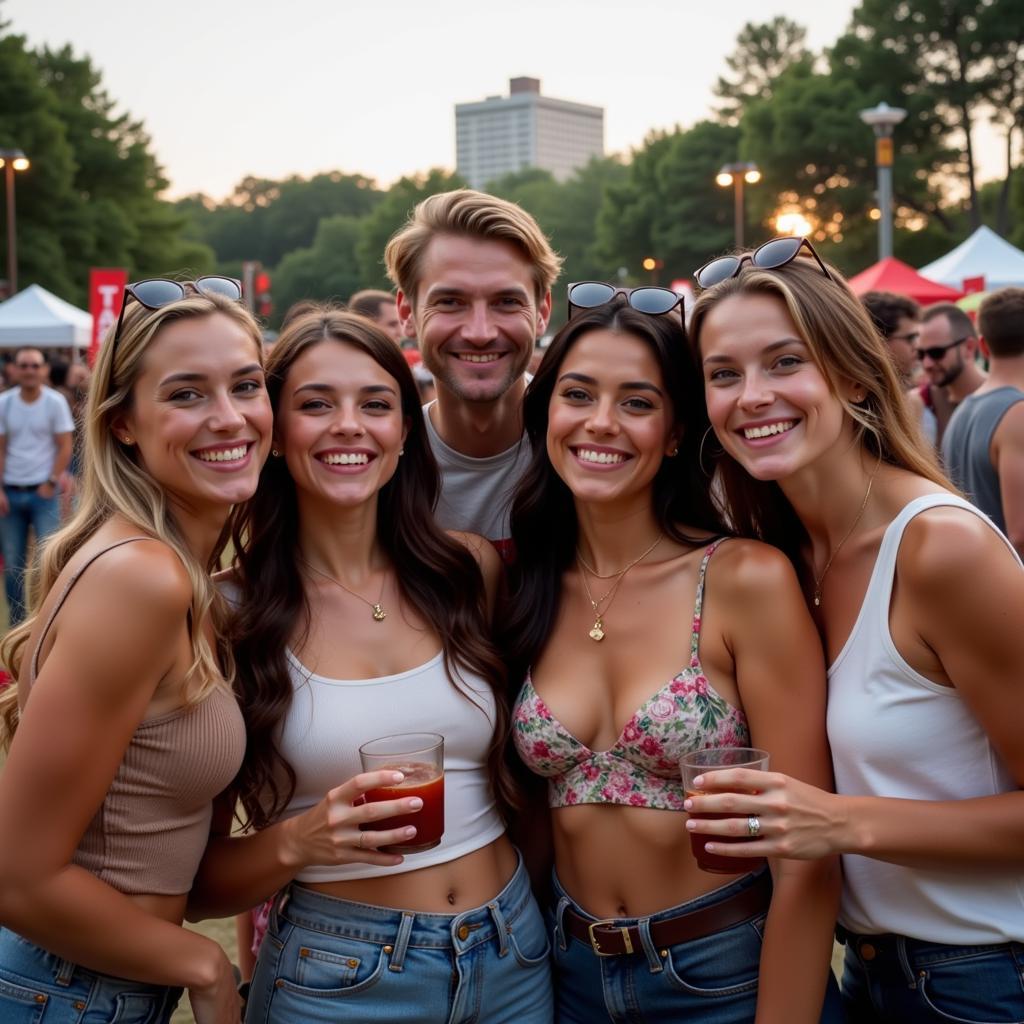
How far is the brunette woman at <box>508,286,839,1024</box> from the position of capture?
2.58m

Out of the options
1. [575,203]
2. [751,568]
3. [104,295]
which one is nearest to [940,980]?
[751,568]

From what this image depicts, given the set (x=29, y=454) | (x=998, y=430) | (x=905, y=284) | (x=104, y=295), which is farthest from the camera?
(x=905, y=284)

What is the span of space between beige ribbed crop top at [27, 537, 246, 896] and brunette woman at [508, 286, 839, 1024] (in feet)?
2.55

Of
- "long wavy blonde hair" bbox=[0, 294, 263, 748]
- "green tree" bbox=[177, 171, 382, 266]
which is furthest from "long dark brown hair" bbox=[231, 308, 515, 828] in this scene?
"green tree" bbox=[177, 171, 382, 266]

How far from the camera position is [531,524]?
3330 mm

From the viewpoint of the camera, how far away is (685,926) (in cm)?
266

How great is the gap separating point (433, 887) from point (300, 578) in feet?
2.97

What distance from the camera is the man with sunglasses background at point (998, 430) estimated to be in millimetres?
5848

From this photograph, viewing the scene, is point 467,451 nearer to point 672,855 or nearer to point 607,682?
point 607,682

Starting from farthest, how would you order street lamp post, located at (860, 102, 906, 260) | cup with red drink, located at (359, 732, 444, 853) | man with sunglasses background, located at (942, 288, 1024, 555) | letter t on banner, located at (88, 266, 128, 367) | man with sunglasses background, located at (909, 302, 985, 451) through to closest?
street lamp post, located at (860, 102, 906, 260) → letter t on banner, located at (88, 266, 128, 367) → man with sunglasses background, located at (909, 302, 985, 451) → man with sunglasses background, located at (942, 288, 1024, 555) → cup with red drink, located at (359, 732, 444, 853)

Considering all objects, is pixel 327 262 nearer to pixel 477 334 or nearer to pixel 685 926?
pixel 477 334

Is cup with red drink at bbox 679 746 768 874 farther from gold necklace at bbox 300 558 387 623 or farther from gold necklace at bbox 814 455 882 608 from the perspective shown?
→ gold necklace at bbox 300 558 387 623

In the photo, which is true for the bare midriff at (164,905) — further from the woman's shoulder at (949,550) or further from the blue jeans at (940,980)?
the woman's shoulder at (949,550)

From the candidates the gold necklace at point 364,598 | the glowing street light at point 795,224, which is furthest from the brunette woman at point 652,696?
the glowing street light at point 795,224
